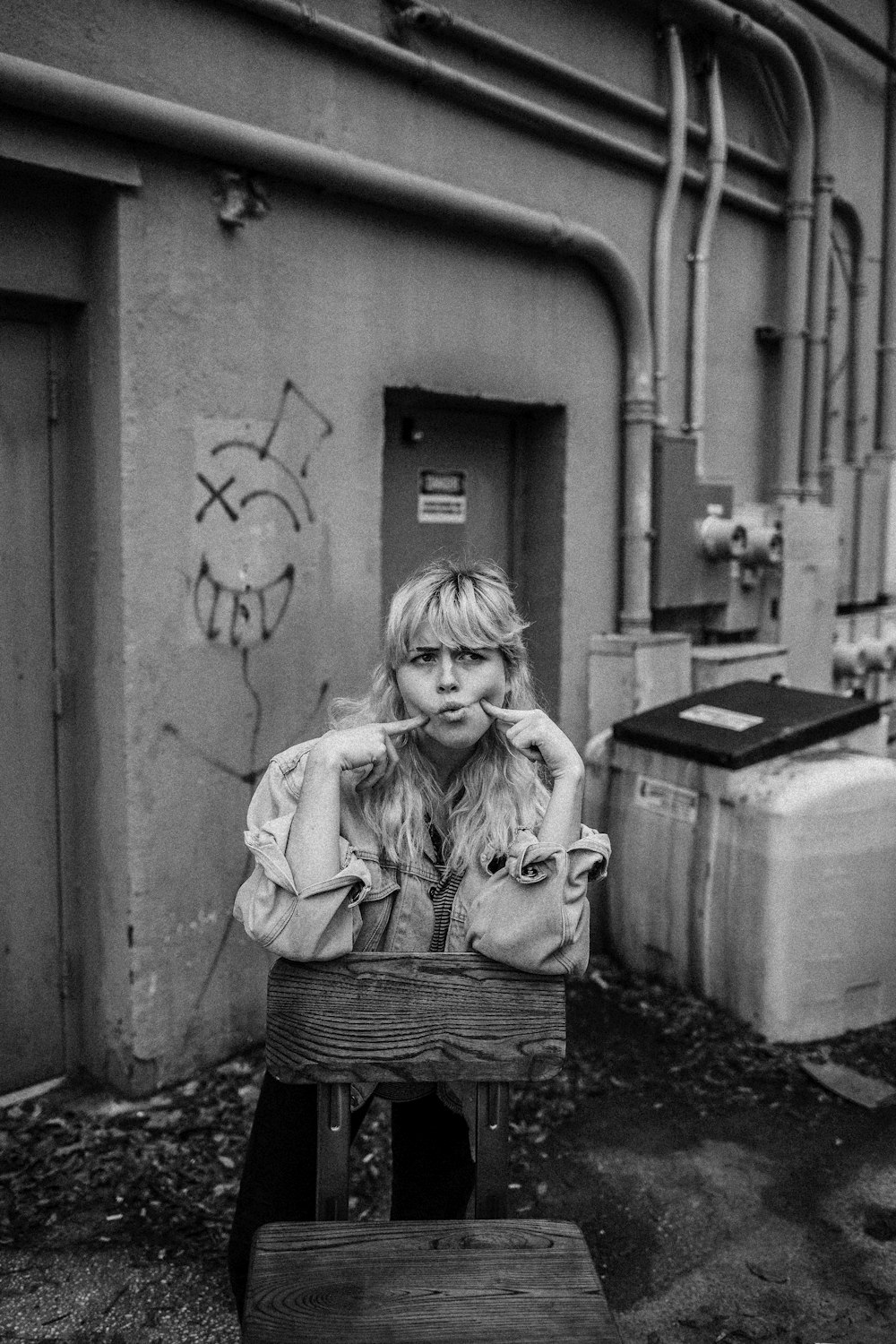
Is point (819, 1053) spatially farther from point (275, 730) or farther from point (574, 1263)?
point (574, 1263)

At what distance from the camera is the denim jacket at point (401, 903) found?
6.50 feet

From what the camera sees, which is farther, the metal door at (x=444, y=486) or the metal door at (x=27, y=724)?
the metal door at (x=444, y=486)

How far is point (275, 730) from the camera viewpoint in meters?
4.12

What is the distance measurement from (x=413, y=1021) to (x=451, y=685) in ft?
1.97

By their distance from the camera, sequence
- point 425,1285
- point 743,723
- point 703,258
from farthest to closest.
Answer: point 703,258 → point 743,723 → point 425,1285

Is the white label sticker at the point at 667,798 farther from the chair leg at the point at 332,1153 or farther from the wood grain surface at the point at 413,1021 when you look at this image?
the chair leg at the point at 332,1153

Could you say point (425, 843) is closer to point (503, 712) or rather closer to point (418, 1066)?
point (503, 712)

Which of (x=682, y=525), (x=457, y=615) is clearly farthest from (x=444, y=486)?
(x=457, y=615)

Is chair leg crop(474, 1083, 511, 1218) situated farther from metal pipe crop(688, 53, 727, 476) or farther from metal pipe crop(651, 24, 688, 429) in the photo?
metal pipe crop(688, 53, 727, 476)

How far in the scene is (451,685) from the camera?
2.14 metres

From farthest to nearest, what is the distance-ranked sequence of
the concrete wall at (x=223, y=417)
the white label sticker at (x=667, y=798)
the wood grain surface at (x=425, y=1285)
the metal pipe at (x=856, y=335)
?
the metal pipe at (x=856, y=335) → the white label sticker at (x=667, y=798) → the concrete wall at (x=223, y=417) → the wood grain surface at (x=425, y=1285)

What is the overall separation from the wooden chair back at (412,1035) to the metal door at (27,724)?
1985 millimetres

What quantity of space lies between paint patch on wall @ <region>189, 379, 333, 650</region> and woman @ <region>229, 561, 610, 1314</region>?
1.67m

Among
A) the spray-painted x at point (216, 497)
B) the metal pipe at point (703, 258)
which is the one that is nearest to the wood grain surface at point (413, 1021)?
the spray-painted x at point (216, 497)
